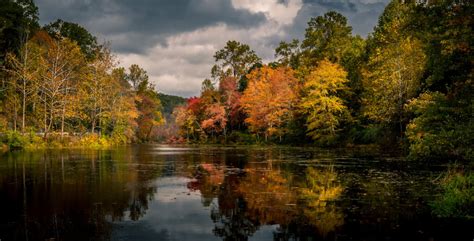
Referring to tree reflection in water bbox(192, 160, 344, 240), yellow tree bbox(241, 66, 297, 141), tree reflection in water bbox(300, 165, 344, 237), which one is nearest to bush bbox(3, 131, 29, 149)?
tree reflection in water bbox(192, 160, 344, 240)

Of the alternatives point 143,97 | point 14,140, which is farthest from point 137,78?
point 14,140

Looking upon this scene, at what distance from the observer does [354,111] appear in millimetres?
46938

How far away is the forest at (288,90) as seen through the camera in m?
19.9

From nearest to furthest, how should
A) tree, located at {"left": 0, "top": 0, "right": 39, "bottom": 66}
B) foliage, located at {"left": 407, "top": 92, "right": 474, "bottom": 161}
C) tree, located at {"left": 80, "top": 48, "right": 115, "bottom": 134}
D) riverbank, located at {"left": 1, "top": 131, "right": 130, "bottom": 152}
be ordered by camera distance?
foliage, located at {"left": 407, "top": 92, "right": 474, "bottom": 161} → riverbank, located at {"left": 1, "top": 131, "right": 130, "bottom": 152} → tree, located at {"left": 0, "top": 0, "right": 39, "bottom": 66} → tree, located at {"left": 80, "top": 48, "right": 115, "bottom": 134}

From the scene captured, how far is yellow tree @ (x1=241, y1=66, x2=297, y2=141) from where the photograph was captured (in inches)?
2041

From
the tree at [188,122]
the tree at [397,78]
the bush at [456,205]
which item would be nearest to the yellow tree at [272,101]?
the tree at [397,78]

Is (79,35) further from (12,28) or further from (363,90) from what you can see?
(363,90)

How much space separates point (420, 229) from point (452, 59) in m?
10.9

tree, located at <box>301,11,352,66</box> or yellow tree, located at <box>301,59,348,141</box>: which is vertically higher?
tree, located at <box>301,11,352,66</box>

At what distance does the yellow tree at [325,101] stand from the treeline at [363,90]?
0.41ft

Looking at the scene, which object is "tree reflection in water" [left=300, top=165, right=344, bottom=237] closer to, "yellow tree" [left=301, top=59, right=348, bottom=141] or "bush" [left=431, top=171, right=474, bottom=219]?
"bush" [left=431, top=171, right=474, bottom=219]

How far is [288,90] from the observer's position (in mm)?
51438

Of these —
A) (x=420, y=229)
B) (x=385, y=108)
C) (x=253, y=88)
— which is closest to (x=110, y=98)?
(x=253, y=88)

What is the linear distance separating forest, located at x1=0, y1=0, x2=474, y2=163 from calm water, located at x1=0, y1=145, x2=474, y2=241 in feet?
15.4
